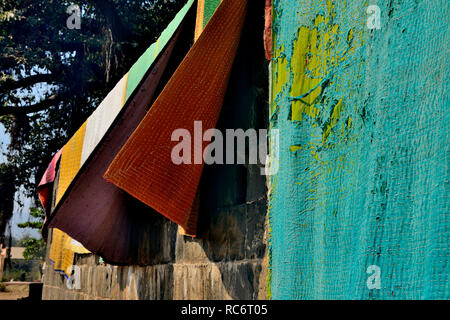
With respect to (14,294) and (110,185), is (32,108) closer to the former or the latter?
(110,185)

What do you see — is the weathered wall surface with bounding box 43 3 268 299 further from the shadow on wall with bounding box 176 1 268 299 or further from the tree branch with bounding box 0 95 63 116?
the tree branch with bounding box 0 95 63 116

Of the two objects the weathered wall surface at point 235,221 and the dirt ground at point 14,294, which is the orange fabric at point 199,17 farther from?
the dirt ground at point 14,294

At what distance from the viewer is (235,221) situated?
2395mm

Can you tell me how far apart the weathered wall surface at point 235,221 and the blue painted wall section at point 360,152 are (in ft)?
1.26

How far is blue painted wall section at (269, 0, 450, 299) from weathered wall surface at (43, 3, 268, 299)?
384 millimetres

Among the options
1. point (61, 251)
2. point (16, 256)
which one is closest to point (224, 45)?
point (61, 251)

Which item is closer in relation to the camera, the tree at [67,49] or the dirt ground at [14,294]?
the tree at [67,49]

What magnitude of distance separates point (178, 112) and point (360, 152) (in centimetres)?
117

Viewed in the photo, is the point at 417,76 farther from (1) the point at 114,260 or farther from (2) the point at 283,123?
(1) the point at 114,260

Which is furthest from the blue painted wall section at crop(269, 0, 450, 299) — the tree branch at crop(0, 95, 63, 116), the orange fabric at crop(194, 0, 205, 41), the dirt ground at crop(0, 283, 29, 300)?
the dirt ground at crop(0, 283, 29, 300)

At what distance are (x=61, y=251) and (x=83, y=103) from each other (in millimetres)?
4560

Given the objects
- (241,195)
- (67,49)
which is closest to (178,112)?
(241,195)

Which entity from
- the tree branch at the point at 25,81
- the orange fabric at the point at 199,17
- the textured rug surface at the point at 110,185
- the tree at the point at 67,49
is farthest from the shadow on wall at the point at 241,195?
the tree branch at the point at 25,81

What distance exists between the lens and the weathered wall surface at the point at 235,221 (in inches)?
87.7
